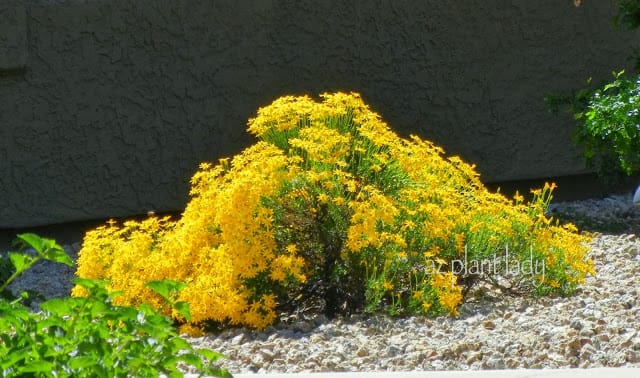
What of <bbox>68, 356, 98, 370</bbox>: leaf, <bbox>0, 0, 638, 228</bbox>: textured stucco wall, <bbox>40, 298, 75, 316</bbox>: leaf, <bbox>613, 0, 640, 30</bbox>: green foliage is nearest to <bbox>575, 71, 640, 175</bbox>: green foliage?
<bbox>613, 0, 640, 30</bbox>: green foliage

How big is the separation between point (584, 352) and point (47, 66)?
427 cm

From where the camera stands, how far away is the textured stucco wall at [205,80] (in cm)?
741

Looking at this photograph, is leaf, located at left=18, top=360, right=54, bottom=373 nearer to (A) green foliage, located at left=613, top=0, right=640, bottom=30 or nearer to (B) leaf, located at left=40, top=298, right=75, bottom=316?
(B) leaf, located at left=40, top=298, right=75, bottom=316

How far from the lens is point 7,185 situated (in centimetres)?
739

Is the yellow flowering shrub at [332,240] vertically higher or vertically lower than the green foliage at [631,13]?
lower

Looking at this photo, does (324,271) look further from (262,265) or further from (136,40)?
(136,40)

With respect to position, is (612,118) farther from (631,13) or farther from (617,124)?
(631,13)

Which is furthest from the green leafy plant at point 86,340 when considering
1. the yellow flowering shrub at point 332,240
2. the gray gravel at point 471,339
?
Result: the yellow flowering shrub at point 332,240

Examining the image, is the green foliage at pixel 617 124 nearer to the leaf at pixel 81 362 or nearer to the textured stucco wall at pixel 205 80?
the textured stucco wall at pixel 205 80

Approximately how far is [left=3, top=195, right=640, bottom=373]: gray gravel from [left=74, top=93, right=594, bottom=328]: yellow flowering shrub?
0.13 m

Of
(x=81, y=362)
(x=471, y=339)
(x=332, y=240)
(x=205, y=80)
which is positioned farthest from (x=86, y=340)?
(x=205, y=80)

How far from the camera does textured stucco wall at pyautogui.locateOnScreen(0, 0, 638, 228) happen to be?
24.3 ft

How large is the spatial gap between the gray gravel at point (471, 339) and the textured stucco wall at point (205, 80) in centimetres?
277

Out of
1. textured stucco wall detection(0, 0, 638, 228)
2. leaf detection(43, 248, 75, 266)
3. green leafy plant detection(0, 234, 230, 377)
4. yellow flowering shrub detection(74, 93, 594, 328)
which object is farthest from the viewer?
textured stucco wall detection(0, 0, 638, 228)
